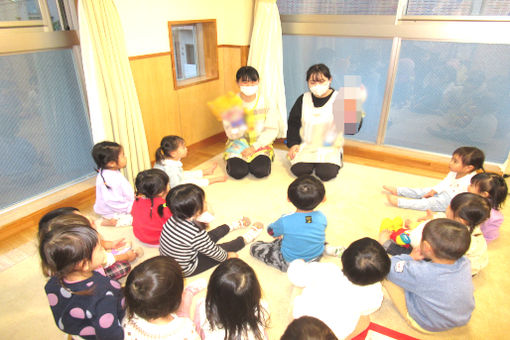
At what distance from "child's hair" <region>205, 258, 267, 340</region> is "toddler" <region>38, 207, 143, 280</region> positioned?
0.60m

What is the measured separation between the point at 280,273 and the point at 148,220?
814 millimetres

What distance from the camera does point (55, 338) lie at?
1451 mm

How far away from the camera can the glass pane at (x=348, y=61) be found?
10.2ft

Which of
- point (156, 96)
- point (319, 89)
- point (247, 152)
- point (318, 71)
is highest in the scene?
point (318, 71)

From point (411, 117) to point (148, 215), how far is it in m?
2.63

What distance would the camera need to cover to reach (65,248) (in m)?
1.07

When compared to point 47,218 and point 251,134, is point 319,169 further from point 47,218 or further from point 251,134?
point 47,218

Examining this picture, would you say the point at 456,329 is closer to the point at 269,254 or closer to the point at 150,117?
the point at 269,254

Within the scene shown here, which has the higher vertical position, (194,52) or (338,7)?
(338,7)

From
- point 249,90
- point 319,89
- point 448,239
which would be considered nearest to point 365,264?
point 448,239

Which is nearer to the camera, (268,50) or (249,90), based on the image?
(249,90)

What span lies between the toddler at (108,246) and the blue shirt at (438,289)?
4.19 ft

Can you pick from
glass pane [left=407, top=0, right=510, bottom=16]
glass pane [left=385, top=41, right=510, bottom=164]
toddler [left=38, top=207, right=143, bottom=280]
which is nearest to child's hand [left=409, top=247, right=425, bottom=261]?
toddler [left=38, top=207, right=143, bottom=280]

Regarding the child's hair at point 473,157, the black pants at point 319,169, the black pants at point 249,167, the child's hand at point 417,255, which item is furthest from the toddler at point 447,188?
the black pants at point 249,167
